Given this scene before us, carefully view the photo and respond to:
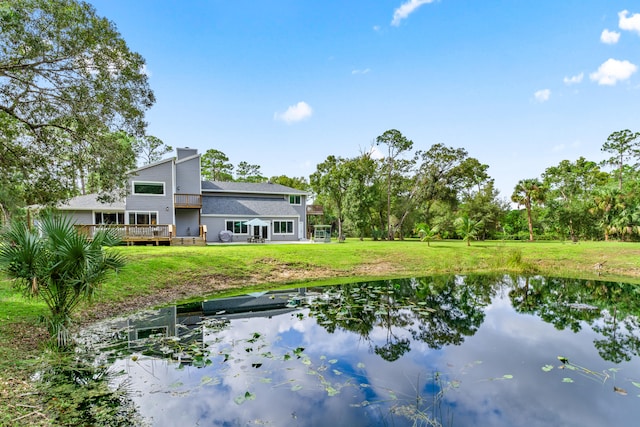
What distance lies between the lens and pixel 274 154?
3525 centimetres

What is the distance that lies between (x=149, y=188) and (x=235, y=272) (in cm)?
1390

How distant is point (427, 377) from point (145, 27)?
52.1ft

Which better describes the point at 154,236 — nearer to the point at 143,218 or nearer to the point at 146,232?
the point at 146,232

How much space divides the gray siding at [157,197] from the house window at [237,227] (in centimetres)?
428

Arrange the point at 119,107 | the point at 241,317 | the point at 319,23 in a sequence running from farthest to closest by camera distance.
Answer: the point at 319,23, the point at 119,107, the point at 241,317

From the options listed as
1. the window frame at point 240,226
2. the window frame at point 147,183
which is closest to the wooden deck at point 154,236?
the window frame at point 147,183

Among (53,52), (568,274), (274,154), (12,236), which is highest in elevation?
(274,154)

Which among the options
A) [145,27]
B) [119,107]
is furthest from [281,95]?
[119,107]

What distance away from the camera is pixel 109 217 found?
75.0 ft

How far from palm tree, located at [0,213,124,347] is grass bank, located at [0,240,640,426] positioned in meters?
0.94

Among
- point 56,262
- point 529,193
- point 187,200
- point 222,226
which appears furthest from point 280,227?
point 529,193

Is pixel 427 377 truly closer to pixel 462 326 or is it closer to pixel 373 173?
pixel 462 326

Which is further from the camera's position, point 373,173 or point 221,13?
point 373,173

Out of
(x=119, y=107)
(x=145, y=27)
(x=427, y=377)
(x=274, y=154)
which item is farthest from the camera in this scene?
(x=274, y=154)
